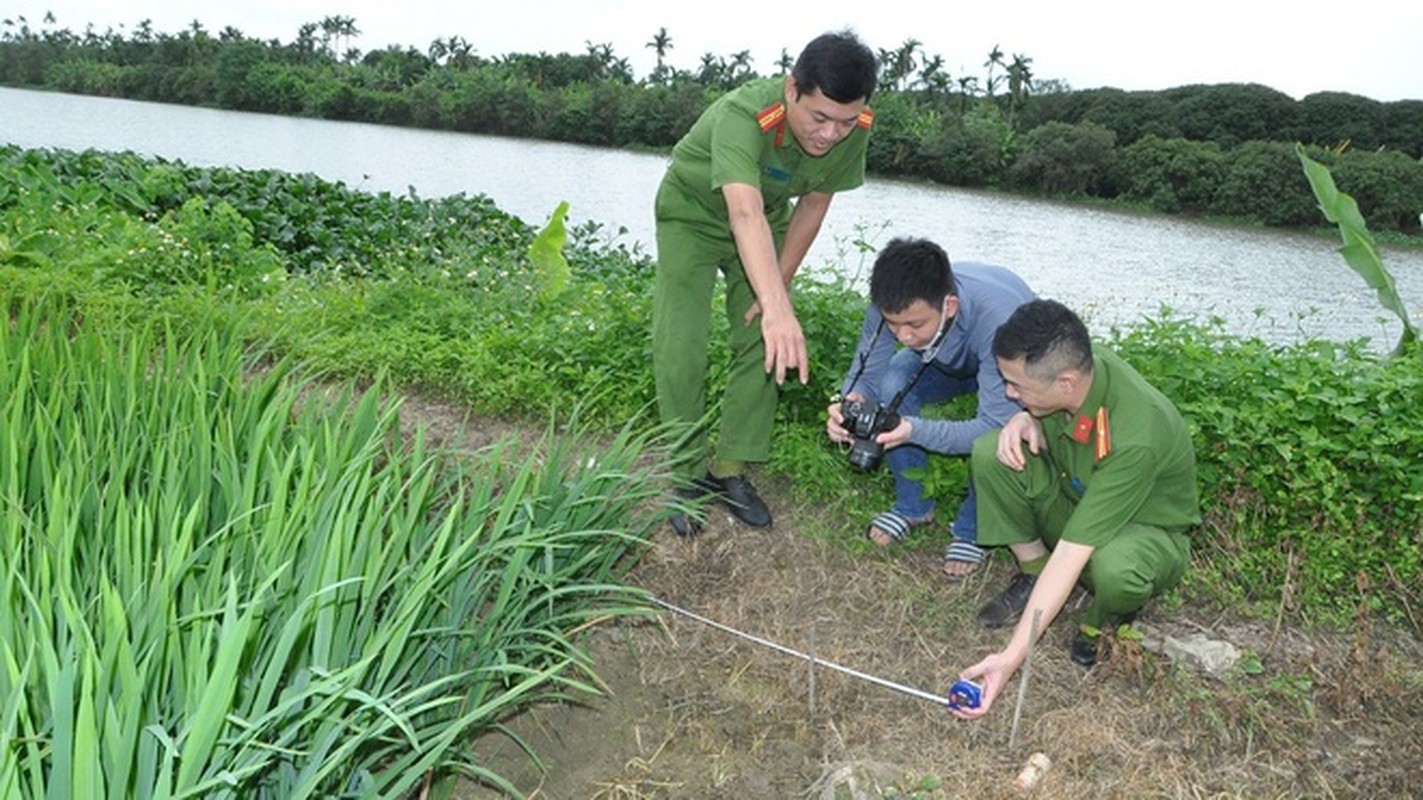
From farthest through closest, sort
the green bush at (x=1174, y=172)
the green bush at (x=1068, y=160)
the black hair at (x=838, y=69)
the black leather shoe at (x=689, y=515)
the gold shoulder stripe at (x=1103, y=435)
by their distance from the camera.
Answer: the green bush at (x=1068, y=160) < the green bush at (x=1174, y=172) < the black leather shoe at (x=689, y=515) < the black hair at (x=838, y=69) < the gold shoulder stripe at (x=1103, y=435)

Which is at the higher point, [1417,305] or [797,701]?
[1417,305]

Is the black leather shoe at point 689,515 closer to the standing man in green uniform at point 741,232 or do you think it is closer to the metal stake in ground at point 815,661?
the standing man in green uniform at point 741,232

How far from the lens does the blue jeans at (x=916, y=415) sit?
3.48 metres

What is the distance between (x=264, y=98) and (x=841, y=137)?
38630mm

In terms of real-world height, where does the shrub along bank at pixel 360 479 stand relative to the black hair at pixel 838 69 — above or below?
below

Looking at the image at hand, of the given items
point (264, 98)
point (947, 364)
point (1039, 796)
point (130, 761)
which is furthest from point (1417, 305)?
point (264, 98)

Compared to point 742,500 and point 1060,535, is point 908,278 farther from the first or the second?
point 742,500

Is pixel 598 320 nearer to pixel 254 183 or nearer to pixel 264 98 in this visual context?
pixel 254 183

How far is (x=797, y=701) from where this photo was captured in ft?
9.31

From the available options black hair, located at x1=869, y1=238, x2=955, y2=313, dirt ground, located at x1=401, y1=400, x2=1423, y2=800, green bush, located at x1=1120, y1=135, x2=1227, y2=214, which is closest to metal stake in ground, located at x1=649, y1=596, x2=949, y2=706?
dirt ground, located at x1=401, y1=400, x2=1423, y2=800

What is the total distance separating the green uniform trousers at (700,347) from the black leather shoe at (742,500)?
0.28ft

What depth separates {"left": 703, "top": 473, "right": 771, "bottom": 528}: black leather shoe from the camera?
3.57 m

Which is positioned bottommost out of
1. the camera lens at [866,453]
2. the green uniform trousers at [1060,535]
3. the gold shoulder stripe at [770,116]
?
the green uniform trousers at [1060,535]

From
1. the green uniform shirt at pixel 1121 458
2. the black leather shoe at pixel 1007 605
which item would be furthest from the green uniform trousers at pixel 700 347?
the green uniform shirt at pixel 1121 458
